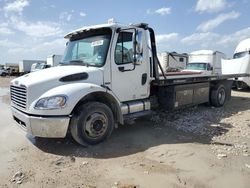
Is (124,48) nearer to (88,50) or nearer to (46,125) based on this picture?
(88,50)

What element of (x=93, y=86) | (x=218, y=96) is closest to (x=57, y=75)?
(x=93, y=86)

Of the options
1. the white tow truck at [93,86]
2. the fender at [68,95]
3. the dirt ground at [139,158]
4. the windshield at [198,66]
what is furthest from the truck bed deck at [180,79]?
the windshield at [198,66]

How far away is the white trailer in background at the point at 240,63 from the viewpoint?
15035 millimetres

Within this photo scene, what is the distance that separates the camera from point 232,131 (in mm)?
6426

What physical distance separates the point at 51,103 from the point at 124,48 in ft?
6.90

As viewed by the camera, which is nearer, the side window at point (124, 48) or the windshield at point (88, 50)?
the windshield at point (88, 50)

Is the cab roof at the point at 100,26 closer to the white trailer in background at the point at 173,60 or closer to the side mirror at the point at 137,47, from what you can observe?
the side mirror at the point at 137,47

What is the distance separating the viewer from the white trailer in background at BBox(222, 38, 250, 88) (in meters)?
15.0

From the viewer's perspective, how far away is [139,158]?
473cm

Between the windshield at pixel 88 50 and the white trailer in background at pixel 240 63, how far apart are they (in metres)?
11.6

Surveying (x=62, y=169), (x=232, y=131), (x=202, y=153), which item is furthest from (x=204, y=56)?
(x=62, y=169)

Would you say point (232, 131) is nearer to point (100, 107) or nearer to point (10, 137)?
point (100, 107)

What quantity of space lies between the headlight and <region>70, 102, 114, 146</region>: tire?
451mm

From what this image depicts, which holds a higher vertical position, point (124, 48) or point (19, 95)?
point (124, 48)
